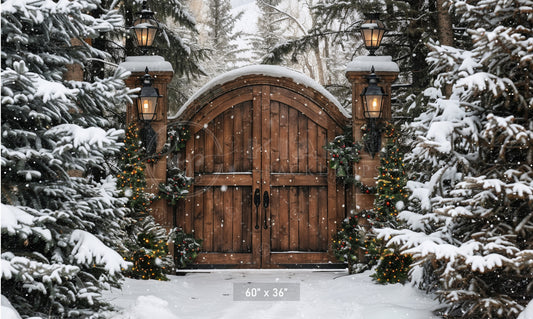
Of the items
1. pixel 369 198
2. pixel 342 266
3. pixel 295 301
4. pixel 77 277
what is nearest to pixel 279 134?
pixel 369 198

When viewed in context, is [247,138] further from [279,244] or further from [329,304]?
[329,304]

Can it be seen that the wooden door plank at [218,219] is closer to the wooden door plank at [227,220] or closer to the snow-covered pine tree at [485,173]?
the wooden door plank at [227,220]

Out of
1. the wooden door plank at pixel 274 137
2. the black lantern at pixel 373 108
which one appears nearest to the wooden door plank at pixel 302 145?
the wooden door plank at pixel 274 137

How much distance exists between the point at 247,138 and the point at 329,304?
11.0ft

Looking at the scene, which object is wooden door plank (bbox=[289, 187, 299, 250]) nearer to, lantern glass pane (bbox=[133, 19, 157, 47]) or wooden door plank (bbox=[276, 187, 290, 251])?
wooden door plank (bbox=[276, 187, 290, 251])

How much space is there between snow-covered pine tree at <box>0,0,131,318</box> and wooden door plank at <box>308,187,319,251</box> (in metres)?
4.07

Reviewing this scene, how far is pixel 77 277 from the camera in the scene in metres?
4.55

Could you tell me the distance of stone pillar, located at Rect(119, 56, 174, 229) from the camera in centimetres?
797

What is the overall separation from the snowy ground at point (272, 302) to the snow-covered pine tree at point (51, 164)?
75cm

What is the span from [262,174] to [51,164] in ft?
14.5

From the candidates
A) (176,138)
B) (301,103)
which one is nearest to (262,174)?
(301,103)

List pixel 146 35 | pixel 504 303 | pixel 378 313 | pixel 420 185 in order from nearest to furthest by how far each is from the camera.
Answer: pixel 504 303 < pixel 378 313 < pixel 420 185 < pixel 146 35

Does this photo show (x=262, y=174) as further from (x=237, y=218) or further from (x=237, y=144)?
(x=237, y=218)

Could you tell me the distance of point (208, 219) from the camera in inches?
331
